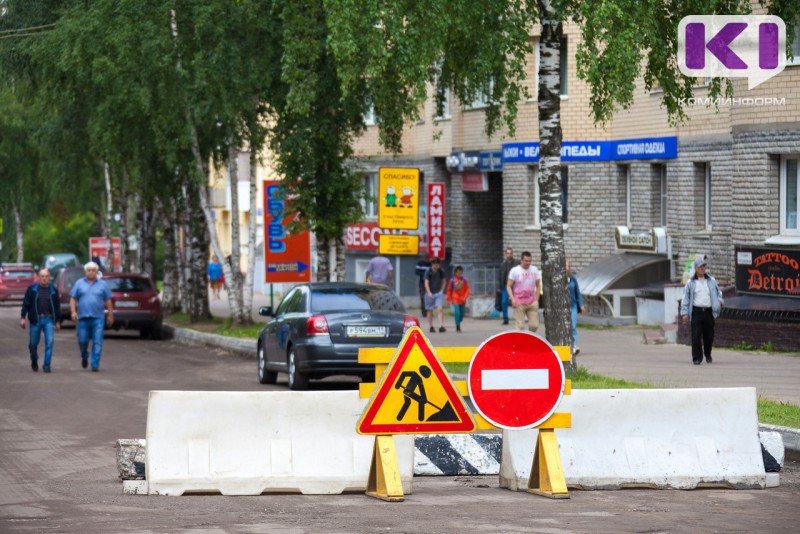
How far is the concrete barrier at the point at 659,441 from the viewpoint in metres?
11.1

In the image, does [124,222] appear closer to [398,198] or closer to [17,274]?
[17,274]

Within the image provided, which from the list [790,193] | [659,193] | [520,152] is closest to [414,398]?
[790,193]

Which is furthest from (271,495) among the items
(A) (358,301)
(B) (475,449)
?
(A) (358,301)

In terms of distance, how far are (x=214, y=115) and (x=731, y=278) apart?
11152 mm

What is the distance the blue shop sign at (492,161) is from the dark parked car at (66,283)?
1110cm

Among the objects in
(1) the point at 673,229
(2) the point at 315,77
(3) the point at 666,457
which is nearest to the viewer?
Result: (3) the point at 666,457

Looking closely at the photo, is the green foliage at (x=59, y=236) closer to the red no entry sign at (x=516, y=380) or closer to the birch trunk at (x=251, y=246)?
the birch trunk at (x=251, y=246)

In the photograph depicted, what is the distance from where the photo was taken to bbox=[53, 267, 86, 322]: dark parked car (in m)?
40.6

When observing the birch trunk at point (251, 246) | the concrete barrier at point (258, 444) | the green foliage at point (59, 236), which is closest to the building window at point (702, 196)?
the birch trunk at point (251, 246)

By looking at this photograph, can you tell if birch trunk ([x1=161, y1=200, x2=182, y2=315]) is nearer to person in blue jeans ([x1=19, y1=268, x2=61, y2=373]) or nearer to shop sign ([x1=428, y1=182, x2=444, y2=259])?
shop sign ([x1=428, y1=182, x2=444, y2=259])

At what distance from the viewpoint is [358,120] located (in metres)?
31.2

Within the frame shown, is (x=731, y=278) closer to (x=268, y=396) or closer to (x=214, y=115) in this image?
(x=214, y=115)

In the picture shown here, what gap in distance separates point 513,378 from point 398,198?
21969 millimetres

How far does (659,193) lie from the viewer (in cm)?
3447
